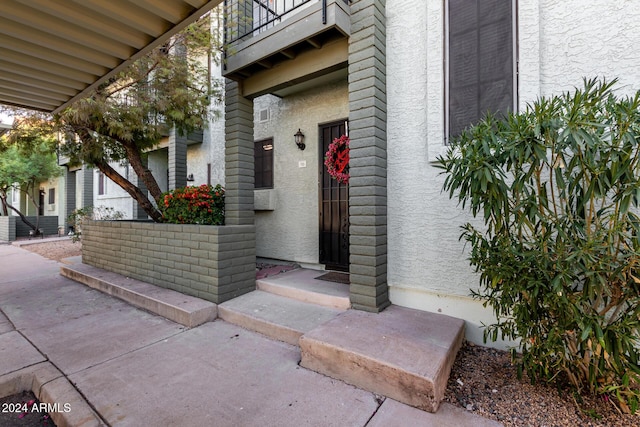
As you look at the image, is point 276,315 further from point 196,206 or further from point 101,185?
point 101,185

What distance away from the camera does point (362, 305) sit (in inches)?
136

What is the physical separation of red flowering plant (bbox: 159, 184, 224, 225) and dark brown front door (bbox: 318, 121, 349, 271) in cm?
183

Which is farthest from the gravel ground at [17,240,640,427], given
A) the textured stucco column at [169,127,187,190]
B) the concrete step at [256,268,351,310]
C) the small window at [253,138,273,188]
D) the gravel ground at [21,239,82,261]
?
the gravel ground at [21,239,82,261]

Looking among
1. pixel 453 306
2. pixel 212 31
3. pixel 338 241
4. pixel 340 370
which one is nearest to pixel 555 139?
pixel 453 306

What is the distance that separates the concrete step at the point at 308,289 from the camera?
12.2 feet

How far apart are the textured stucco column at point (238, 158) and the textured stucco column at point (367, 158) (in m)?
2.03

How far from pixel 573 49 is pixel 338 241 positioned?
3.80 metres

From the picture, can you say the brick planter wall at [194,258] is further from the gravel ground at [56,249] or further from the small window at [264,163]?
the gravel ground at [56,249]

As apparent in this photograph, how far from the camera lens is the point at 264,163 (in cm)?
627

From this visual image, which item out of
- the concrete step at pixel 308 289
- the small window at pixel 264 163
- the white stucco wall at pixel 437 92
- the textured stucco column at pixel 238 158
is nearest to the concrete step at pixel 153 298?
the concrete step at pixel 308 289

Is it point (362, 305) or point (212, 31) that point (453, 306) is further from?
point (212, 31)

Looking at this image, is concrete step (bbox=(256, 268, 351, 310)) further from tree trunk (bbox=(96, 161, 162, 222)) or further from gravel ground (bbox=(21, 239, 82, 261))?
Answer: gravel ground (bbox=(21, 239, 82, 261))

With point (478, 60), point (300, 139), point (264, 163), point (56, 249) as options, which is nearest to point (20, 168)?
point (56, 249)

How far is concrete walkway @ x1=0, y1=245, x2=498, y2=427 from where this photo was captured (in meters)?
2.06
